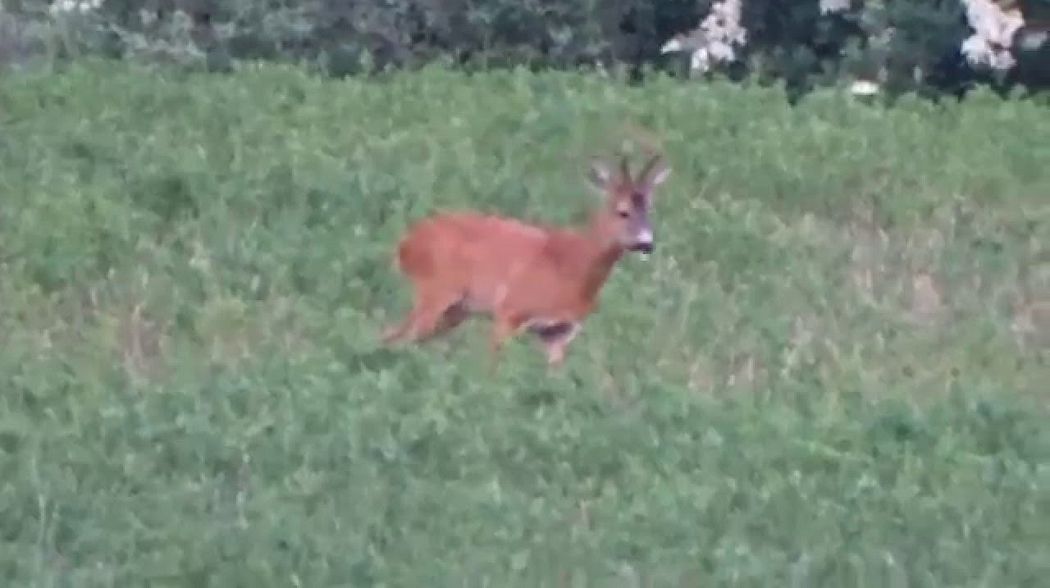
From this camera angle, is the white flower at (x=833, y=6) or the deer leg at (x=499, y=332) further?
the white flower at (x=833, y=6)

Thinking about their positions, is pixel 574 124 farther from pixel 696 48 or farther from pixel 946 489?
pixel 946 489

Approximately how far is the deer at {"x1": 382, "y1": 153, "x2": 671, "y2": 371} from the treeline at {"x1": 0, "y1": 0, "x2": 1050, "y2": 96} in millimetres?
5978

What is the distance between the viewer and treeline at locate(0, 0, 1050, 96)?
1406cm

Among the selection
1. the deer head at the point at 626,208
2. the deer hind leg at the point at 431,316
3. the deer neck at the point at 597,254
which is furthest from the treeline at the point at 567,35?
the deer head at the point at 626,208

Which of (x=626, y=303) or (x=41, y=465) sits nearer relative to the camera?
(x=41, y=465)

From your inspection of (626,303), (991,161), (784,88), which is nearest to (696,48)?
(784,88)

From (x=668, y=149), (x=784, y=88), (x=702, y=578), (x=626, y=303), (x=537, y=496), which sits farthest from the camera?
(x=784, y=88)

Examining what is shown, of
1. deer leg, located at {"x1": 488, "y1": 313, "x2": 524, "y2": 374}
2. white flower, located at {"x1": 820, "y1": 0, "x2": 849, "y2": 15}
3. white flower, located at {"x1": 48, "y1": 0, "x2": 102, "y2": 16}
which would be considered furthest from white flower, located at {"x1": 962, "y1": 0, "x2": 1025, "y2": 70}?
deer leg, located at {"x1": 488, "y1": 313, "x2": 524, "y2": 374}

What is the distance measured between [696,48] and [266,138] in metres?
3.54

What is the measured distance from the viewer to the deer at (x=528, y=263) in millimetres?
7695

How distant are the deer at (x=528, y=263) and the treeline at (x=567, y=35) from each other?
598cm

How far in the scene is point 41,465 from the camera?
7070 millimetres

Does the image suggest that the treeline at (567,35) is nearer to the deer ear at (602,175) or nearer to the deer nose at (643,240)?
the deer ear at (602,175)

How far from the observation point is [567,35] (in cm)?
1455
